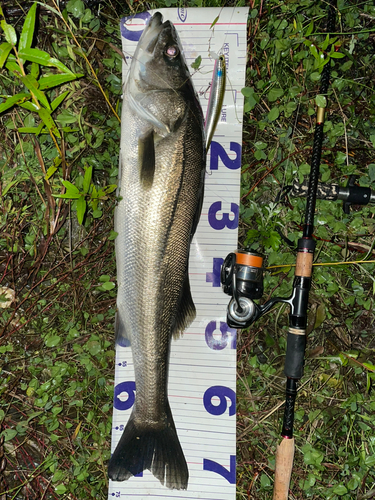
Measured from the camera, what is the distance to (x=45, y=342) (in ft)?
6.82

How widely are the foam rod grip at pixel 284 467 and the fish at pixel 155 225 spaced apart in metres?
0.51

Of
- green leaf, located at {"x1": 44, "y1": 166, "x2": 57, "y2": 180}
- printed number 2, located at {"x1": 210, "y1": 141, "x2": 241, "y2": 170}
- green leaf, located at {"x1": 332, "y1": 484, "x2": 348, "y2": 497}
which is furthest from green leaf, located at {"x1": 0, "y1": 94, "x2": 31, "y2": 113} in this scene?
green leaf, located at {"x1": 332, "y1": 484, "x2": 348, "y2": 497}

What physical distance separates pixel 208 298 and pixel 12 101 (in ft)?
5.02

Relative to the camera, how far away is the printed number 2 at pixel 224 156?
208 cm

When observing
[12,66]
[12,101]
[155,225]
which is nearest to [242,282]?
[155,225]

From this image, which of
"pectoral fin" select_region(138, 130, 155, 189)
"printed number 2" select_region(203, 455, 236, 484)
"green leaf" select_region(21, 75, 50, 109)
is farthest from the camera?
"printed number 2" select_region(203, 455, 236, 484)

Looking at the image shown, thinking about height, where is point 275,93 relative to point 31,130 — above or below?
above

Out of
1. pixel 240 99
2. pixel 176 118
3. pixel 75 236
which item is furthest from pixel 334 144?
pixel 75 236

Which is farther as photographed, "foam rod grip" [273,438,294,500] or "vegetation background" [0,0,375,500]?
"vegetation background" [0,0,375,500]

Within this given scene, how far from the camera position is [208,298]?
2.07m

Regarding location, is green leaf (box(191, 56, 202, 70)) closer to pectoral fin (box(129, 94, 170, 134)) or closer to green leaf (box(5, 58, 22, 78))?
pectoral fin (box(129, 94, 170, 134))

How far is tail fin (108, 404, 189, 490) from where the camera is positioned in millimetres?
1915

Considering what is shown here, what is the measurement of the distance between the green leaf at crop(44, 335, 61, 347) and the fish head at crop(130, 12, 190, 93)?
1443 millimetres

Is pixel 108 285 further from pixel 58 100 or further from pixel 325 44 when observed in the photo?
pixel 325 44
